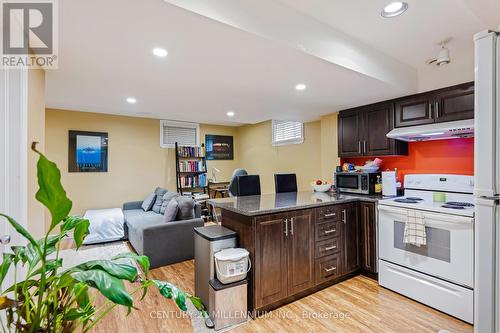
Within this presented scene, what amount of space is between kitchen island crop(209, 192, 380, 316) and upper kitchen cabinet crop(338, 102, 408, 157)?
32.2 inches

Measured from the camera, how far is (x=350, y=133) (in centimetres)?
378

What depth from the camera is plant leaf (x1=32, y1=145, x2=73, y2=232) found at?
28.7 inches

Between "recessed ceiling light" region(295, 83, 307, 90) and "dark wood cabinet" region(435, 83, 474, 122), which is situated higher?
"recessed ceiling light" region(295, 83, 307, 90)

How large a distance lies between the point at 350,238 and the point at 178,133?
14.9ft

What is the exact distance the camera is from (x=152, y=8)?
148cm

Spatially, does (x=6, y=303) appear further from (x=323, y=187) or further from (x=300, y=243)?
(x=323, y=187)

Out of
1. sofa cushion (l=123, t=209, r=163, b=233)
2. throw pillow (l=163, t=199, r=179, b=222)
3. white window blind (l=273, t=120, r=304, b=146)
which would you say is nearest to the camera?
throw pillow (l=163, t=199, r=179, b=222)

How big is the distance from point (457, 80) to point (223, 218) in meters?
3.06

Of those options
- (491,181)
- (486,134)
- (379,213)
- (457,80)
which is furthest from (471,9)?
(379,213)

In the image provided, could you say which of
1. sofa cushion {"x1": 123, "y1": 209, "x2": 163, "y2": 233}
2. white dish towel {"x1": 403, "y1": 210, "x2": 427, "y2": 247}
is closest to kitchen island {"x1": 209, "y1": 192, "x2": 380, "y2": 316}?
white dish towel {"x1": 403, "y1": 210, "x2": 427, "y2": 247}

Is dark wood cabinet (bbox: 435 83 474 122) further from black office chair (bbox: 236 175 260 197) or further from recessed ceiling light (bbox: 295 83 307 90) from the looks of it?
black office chair (bbox: 236 175 260 197)

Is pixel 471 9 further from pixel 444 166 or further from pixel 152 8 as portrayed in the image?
pixel 152 8

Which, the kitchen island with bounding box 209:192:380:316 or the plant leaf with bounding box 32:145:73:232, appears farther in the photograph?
the kitchen island with bounding box 209:192:380:316

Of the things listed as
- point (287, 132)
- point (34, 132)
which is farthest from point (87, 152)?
point (287, 132)
